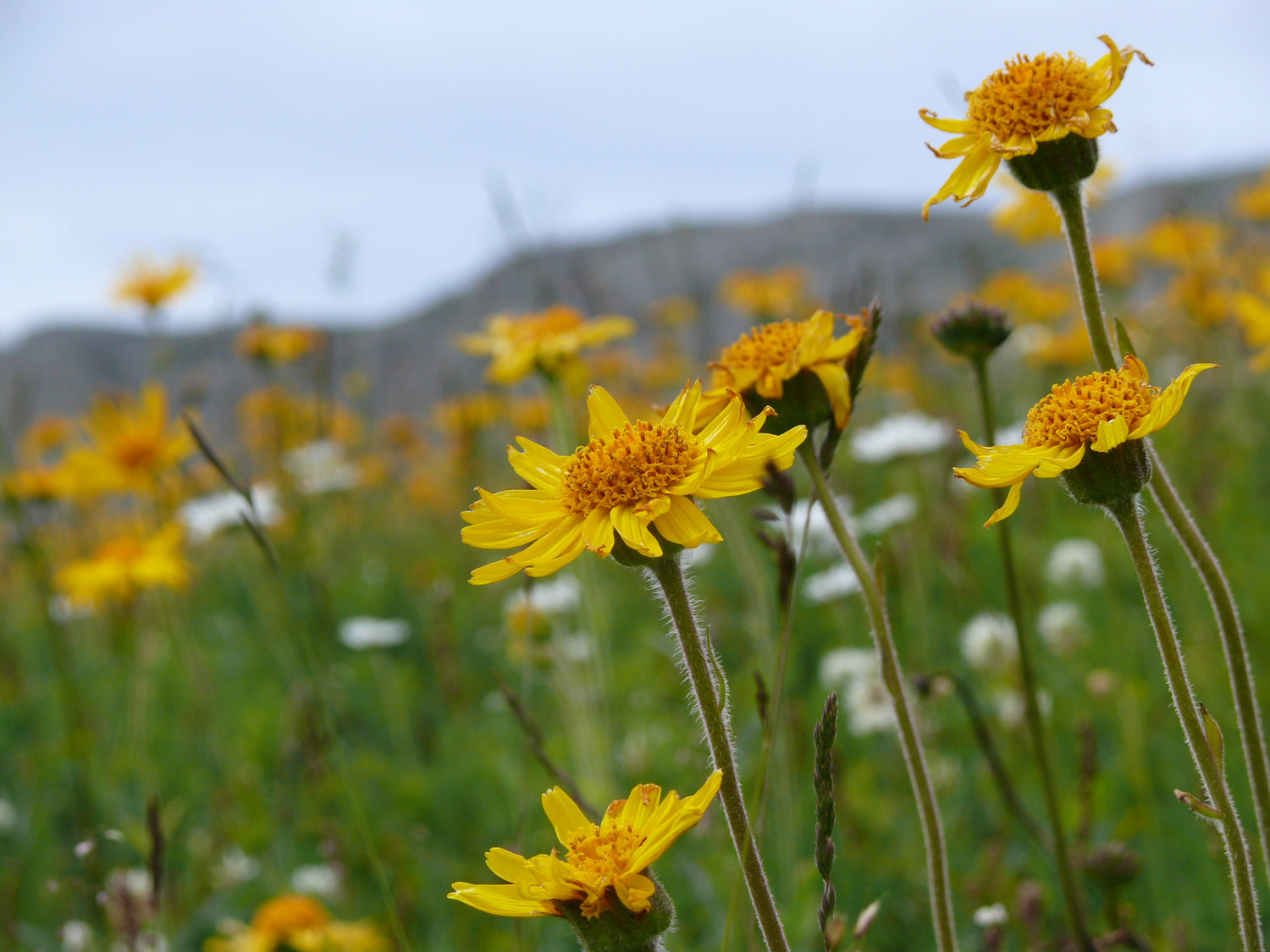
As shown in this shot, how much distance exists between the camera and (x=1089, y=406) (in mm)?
1025

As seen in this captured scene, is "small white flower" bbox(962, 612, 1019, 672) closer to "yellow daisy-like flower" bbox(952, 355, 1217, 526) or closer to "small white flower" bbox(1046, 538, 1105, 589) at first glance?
"small white flower" bbox(1046, 538, 1105, 589)

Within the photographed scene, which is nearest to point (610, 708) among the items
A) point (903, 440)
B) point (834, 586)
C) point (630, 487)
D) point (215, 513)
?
point (834, 586)

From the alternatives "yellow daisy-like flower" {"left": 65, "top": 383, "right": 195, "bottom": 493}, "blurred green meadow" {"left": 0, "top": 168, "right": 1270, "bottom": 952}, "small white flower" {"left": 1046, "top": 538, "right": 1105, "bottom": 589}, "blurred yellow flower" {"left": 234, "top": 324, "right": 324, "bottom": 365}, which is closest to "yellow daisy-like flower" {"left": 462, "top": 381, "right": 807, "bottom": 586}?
"blurred green meadow" {"left": 0, "top": 168, "right": 1270, "bottom": 952}

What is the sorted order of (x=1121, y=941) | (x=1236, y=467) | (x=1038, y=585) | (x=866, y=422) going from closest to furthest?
(x=1121, y=941)
(x=1038, y=585)
(x=1236, y=467)
(x=866, y=422)

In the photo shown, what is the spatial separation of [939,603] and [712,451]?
340cm

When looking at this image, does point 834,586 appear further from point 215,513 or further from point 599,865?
point 215,513

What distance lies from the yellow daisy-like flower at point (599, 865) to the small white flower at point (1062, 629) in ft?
8.96

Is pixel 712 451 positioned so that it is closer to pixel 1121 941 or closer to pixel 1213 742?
pixel 1213 742

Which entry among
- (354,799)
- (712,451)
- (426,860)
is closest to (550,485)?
(712,451)

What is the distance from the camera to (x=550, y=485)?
48.7 inches

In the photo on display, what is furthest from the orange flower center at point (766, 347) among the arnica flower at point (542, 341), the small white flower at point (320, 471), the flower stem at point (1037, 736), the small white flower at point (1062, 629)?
the small white flower at point (320, 471)

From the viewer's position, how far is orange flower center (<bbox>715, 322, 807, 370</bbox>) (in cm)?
130

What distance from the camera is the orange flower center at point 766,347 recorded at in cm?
130

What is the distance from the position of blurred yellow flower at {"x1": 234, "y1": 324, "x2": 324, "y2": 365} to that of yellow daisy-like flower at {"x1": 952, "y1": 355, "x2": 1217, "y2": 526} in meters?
4.39
